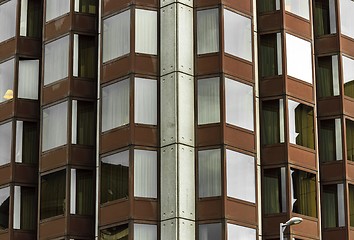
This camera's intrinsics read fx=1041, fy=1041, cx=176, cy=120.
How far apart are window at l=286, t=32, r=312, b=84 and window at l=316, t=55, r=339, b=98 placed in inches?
51.1

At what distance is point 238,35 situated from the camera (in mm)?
51812

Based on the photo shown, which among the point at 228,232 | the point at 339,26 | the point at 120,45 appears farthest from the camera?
the point at 339,26

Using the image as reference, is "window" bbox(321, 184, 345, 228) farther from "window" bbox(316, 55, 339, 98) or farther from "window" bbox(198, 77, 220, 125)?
"window" bbox(198, 77, 220, 125)

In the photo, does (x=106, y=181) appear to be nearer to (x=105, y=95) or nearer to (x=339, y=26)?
(x=105, y=95)

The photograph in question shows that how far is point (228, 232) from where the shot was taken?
48344mm

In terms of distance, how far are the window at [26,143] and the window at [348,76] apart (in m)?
16.6

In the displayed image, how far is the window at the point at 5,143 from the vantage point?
2151 inches

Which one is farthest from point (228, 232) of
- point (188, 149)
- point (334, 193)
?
point (334, 193)

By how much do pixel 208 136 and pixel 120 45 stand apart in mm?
6429

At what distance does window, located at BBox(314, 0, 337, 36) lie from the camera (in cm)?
5616

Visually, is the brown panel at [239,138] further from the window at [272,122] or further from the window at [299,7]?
the window at [299,7]

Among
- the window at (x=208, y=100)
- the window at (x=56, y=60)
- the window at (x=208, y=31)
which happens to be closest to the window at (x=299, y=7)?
the window at (x=208, y=31)

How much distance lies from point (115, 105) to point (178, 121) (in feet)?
11.3

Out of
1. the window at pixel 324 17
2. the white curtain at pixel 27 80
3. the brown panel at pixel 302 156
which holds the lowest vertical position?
the brown panel at pixel 302 156
